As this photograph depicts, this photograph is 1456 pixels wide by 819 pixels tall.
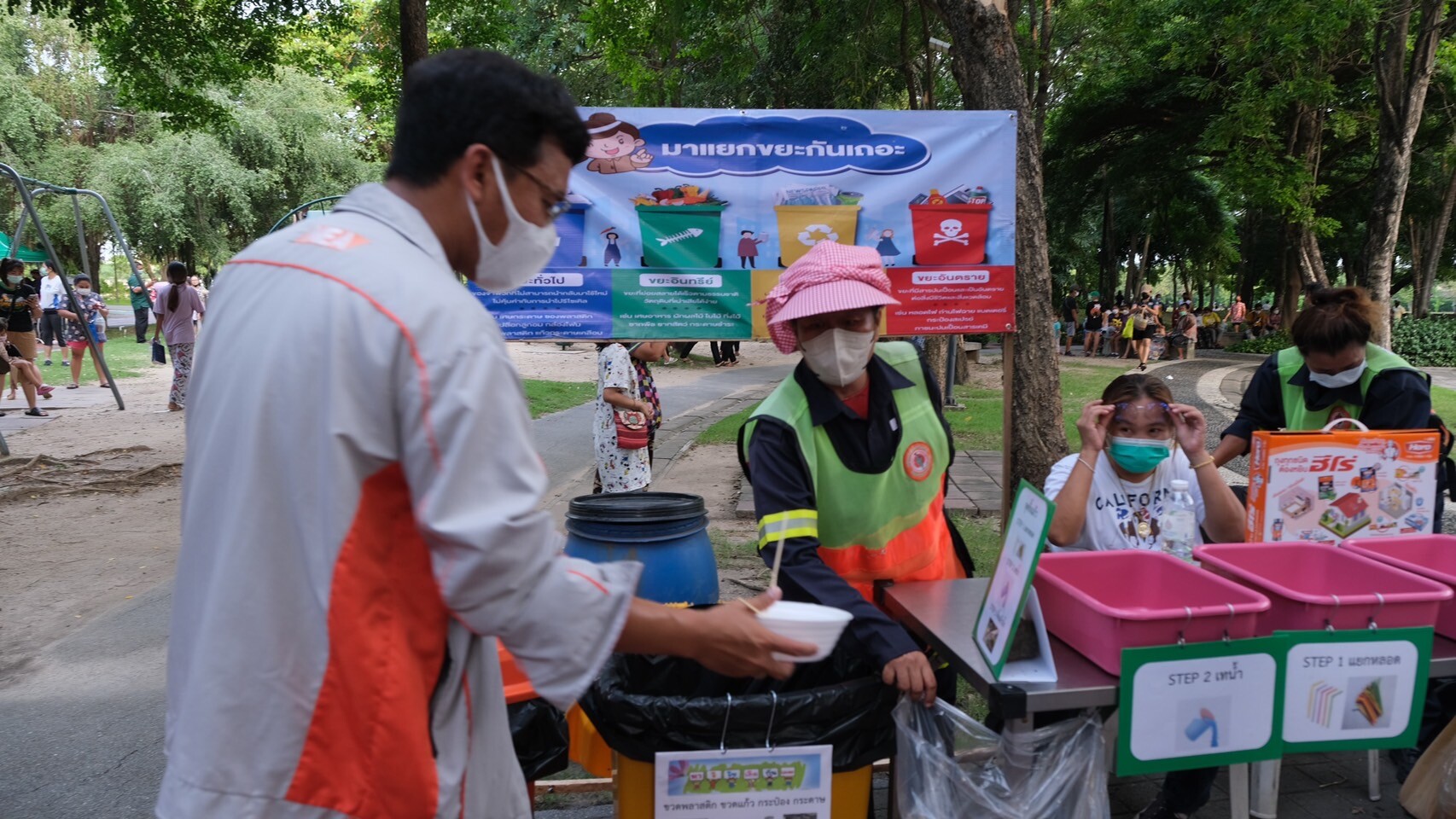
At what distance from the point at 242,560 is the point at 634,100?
18926 mm

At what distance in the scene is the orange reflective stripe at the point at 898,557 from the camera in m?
2.71

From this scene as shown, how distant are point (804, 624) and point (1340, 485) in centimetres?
211

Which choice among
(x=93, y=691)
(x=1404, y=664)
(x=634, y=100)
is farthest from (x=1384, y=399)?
(x=634, y=100)

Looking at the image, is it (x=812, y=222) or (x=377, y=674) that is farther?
(x=812, y=222)

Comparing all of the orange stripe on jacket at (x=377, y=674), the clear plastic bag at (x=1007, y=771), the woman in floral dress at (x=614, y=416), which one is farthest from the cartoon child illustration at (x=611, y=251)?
the orange stripe on jacket at (x=377, y=674)

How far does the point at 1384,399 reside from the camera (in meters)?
3.53

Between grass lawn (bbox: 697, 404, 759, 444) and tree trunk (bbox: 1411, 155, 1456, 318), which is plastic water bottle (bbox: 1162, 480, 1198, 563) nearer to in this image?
grass lawn (bbox: 697, 404, 759, 444)

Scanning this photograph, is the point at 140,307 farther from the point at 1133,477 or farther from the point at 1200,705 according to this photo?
the point at 1200,705

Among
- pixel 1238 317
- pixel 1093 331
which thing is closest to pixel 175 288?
pixel 1093 331

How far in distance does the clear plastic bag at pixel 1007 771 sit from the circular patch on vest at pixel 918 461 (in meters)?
0.59

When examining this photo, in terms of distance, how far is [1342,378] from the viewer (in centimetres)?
360

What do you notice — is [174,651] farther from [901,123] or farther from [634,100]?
[634,100]

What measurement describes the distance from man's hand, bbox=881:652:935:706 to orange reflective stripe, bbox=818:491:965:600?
1.42 feet

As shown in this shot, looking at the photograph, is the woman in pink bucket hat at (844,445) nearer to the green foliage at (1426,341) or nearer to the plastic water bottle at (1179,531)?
the plastic water bottle at (1179,531)
